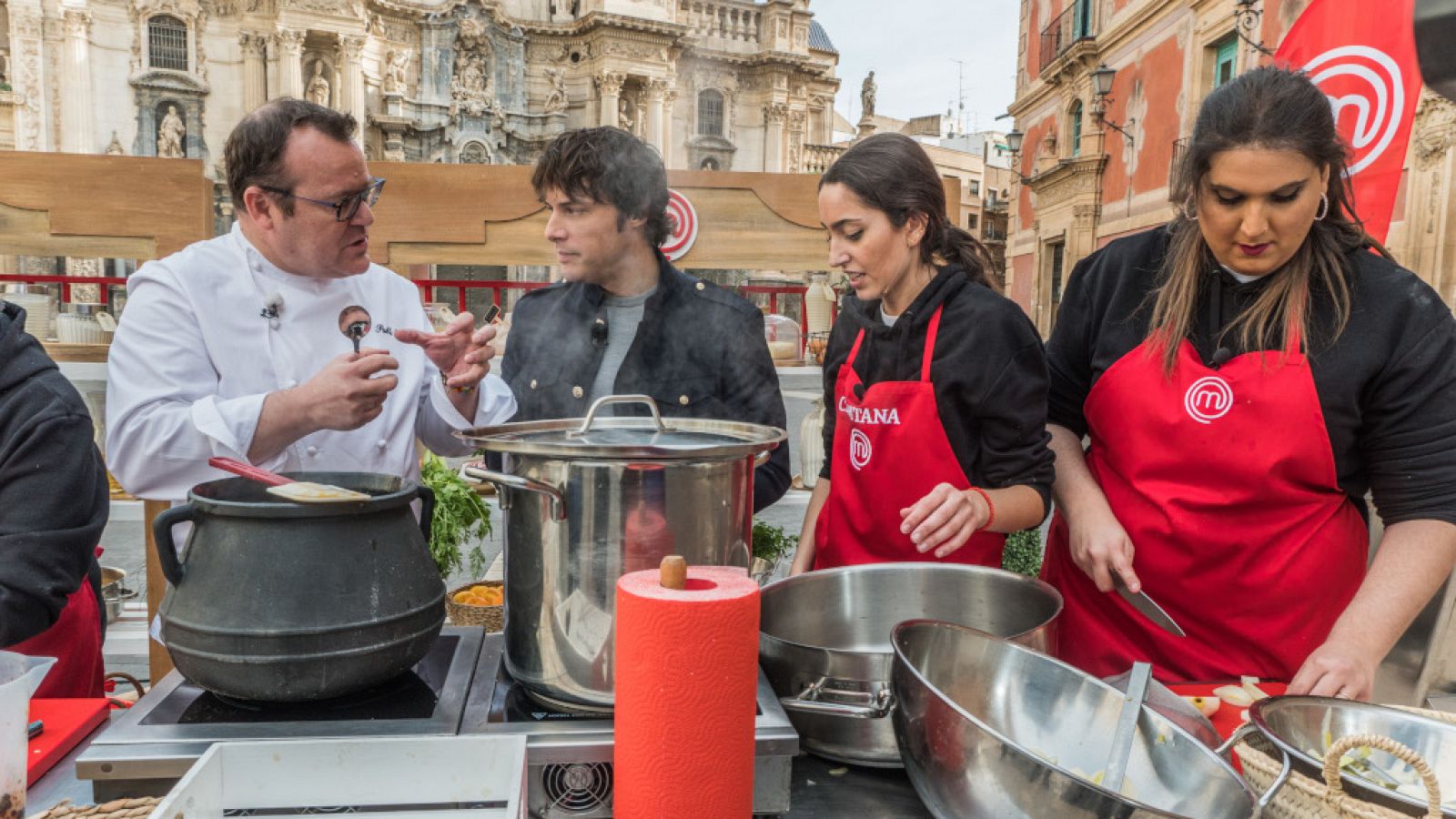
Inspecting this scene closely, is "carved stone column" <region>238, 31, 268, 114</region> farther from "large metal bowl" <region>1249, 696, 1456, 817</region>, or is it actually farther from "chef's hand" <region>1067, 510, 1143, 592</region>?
"large metal bowl" <region>1249, 696, 1456, 817</region>

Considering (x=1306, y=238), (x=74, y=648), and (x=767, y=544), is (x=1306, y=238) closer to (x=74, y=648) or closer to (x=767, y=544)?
(x=767, y=544)

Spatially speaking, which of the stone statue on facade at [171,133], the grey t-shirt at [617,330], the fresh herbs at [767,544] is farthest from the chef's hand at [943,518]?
the stone statue on facade at [171,133]

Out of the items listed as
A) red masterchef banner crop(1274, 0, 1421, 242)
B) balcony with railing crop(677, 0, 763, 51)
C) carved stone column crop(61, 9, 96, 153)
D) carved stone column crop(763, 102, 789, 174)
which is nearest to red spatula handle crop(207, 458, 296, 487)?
red masterchef banner crop(1274, 0, 1421, 242)

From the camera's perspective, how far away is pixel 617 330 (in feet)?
7.58

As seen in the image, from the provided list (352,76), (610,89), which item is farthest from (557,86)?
(352,76)

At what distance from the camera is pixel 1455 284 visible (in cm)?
730

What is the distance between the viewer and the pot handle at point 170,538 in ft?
3.18

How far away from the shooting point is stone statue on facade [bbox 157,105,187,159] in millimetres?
21953

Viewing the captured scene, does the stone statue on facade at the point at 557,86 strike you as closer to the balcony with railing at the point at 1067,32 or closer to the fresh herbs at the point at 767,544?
the balcony with railing at the point at 1067,32

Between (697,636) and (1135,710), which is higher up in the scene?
(697,636)

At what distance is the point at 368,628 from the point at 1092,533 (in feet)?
4.00

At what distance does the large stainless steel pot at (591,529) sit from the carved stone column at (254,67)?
25.5 m

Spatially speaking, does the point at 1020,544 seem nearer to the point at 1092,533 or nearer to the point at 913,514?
the point at 1092,533

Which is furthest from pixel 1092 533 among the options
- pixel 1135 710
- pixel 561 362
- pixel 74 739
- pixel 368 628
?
pixel 74 739
